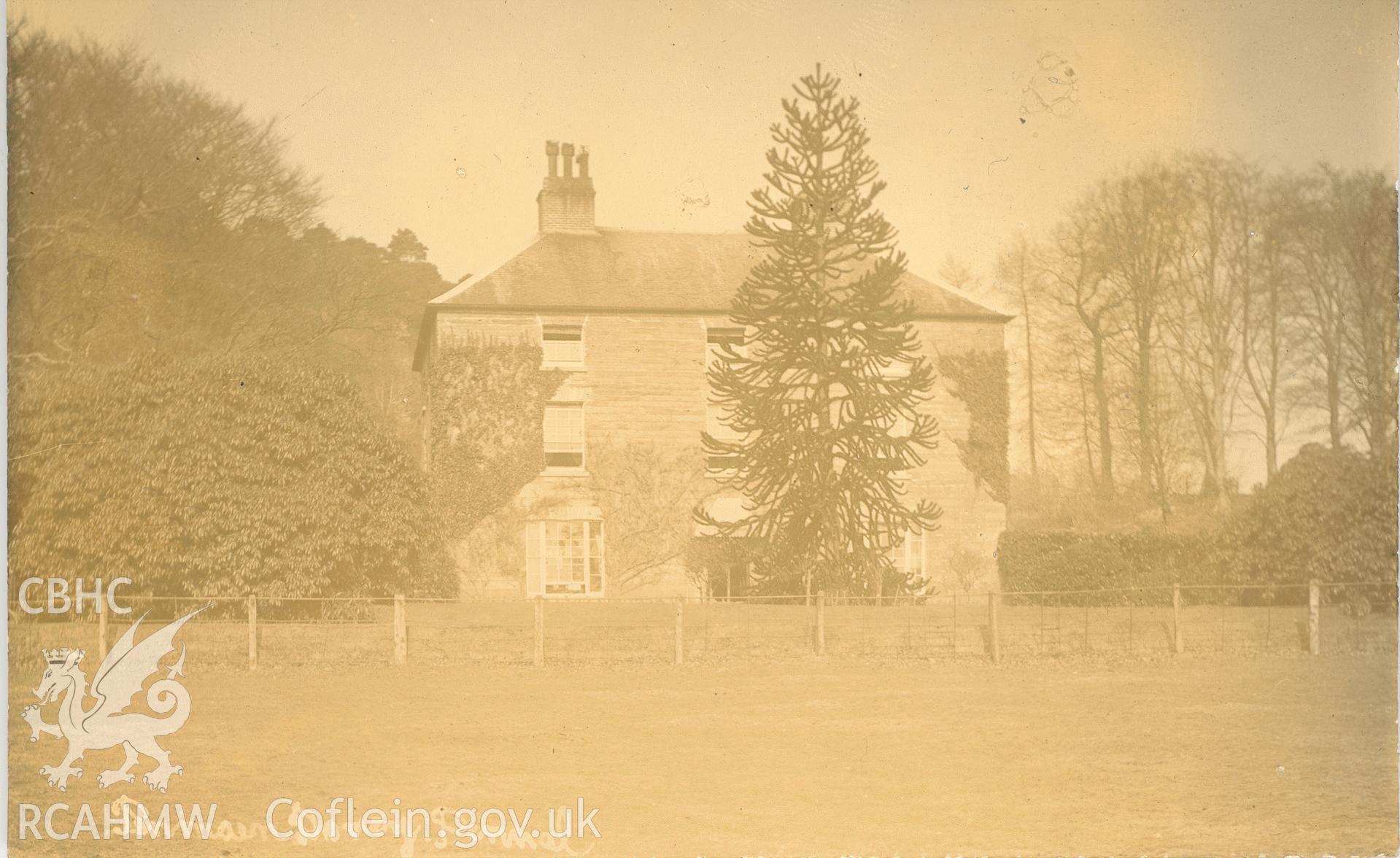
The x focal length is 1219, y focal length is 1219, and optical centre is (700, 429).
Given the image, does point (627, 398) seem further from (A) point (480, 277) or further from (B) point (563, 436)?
(A) point (480, 277)

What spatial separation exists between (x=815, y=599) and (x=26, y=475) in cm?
545

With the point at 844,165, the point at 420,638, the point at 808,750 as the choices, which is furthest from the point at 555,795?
the point at 844,165

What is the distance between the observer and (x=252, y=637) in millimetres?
8406

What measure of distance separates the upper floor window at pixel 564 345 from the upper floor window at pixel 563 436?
1.06ft

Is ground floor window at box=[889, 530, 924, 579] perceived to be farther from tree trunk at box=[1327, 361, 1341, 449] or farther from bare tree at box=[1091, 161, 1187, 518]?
tree trunk at box=[1327, 361, 1341, 449]

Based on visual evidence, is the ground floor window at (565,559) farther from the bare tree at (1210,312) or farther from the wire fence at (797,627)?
the bare tree at (1210,312)

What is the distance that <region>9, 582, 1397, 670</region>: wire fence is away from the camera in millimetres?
8664

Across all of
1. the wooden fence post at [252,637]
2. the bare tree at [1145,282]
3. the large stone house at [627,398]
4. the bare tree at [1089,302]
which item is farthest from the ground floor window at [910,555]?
the wooden fence post at [252,637]

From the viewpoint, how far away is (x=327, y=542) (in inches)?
347

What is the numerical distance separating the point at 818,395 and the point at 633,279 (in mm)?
1735

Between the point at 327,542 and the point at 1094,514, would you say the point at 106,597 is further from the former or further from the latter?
the point at 1094,514

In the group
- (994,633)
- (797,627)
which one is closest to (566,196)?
(797,627)

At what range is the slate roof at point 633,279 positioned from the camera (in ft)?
29.9

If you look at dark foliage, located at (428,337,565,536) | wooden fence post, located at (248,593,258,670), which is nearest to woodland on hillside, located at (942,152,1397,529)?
dark foliage, located at (428,337,565,536)
